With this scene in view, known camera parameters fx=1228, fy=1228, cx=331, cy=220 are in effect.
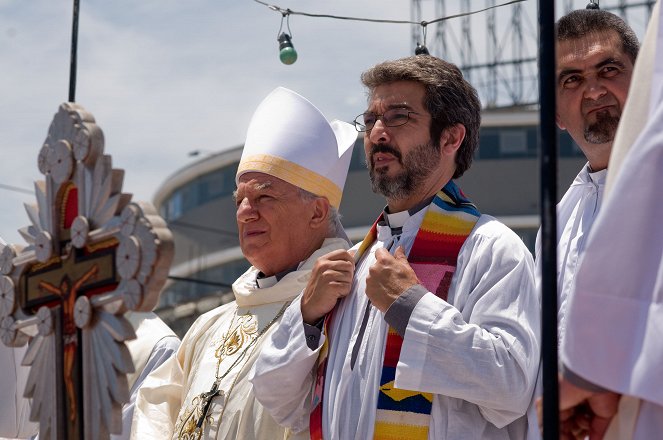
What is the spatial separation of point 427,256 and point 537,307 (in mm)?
442

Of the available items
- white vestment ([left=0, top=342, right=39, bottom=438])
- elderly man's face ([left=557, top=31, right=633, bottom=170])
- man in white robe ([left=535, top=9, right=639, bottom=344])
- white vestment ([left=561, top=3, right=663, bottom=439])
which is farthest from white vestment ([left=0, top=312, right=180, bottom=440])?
white vestment ([left=561, top=3, right=663, bottom=439])

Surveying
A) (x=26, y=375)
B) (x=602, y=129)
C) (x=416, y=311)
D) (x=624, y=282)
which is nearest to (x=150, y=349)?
(x=26, y=375)

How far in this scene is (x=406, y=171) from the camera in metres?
4.29

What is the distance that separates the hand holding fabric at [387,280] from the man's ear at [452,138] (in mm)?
622

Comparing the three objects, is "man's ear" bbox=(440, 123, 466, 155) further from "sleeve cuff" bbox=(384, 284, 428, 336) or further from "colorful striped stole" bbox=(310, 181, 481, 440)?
"sleeve cuff" bbox=(384, 284, 428, 336)

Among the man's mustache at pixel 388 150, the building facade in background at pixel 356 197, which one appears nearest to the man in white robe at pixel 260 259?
the man's mustache at pixel 388 150

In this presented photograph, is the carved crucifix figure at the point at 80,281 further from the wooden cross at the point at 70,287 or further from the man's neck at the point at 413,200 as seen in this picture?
the man's neck at the point at 413,200

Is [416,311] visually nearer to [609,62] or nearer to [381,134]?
[381,134]

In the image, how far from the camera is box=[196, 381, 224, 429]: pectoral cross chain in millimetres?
4754

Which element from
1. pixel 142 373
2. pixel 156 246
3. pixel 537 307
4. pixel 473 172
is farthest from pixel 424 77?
pixel 473 172

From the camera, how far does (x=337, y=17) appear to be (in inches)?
258

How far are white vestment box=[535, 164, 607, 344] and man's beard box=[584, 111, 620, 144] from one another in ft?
0.50

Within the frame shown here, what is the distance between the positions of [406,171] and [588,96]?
26.5 inches

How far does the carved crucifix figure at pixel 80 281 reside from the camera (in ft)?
11.6
